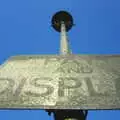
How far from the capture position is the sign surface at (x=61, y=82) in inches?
215

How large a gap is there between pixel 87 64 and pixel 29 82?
1579mm

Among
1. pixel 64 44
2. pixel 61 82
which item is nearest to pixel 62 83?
pixel 61 82

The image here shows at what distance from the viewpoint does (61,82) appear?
20.2 ft

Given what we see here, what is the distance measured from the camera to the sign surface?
546 centimetres

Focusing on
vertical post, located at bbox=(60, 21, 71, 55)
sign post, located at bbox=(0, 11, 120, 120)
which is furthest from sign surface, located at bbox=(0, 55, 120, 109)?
vertical post, located at bbox=(60, 21, 71, 55)

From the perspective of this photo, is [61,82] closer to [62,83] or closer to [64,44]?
[62,83]

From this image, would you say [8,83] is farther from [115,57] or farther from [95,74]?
[115,57]

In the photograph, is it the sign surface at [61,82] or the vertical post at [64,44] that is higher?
the vertical post at [64,44]

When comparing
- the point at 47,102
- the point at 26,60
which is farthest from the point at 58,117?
the point at 26,60

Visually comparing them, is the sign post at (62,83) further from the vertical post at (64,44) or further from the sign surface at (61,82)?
the vertical post at (64,44)

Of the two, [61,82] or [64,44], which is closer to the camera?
[61,82]

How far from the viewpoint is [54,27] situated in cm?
2012

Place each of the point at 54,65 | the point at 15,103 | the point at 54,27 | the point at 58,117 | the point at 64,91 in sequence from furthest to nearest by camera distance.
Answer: the point at 54,27 < the point at 54,65 < the point at 58,117 < the point at 64,91 < the point at 15,103

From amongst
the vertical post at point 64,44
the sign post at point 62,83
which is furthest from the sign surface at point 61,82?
the vertical post at point 64,44
